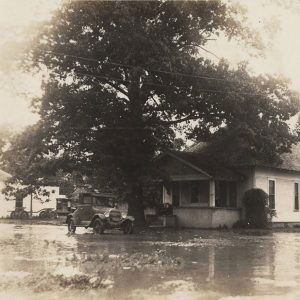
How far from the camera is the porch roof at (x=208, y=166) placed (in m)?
31.5

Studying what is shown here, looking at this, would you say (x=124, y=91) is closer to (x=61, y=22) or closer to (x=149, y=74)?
(x=149, y=74)

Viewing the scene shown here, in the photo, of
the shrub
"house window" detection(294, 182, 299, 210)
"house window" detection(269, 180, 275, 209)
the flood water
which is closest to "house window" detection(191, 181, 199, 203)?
the shrub

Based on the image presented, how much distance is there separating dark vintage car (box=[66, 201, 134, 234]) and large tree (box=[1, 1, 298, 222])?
228 centimetres

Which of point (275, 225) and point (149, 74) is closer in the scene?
point (149, 74)

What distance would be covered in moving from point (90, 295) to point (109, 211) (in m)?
17.3

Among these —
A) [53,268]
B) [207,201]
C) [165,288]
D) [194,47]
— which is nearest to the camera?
[165,288]

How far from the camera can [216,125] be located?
96.4 feet

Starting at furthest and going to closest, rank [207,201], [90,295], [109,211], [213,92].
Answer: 1. [207,201]
2. [213,92]
3. [109,211]
4. [90,295]

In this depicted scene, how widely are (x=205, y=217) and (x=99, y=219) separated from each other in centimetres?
828

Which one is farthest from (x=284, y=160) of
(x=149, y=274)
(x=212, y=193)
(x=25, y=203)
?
(x=25, y=203)

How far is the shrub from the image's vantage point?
1243 inches

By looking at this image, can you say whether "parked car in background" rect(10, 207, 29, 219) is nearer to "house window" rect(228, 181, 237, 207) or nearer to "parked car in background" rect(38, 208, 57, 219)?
"parked car in background" rect(38, 208, 57, 219)

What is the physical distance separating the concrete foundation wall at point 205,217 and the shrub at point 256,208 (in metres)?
0.96

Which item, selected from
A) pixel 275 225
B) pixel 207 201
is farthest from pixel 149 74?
pixel 275 225
